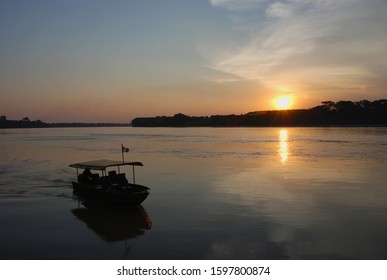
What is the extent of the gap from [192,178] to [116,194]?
467 inches

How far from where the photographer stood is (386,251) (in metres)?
13.2

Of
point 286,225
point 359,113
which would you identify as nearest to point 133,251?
point 286,225

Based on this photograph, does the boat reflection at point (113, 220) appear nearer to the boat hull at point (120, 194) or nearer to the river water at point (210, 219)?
the river water at point (210, 219)

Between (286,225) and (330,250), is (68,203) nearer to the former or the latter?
(286,225)

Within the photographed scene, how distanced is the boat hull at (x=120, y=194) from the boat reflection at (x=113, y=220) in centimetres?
48

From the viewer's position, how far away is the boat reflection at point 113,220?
16.0 m

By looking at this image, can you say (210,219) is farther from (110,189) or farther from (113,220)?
(110,189)

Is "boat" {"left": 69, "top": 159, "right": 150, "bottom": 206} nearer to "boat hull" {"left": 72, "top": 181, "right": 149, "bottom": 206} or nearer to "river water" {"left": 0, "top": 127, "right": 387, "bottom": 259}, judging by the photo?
"boat hull" {"left": 72, "top": 181, "right": 149, "bottom": 206}

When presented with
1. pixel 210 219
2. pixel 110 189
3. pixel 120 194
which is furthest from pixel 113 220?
pixel 210 219

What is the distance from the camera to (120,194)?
1995 cm

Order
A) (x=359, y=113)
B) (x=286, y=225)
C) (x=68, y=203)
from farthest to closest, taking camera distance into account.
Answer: (x=359, y=113) → (x=68, y=203) → (x=286, y=225)

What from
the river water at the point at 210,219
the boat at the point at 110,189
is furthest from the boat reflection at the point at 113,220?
the boat at the point at 110,189

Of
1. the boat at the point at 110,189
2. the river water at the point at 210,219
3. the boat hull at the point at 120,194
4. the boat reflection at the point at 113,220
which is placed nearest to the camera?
the river water at the point at 210,219

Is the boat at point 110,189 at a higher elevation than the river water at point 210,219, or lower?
higher
